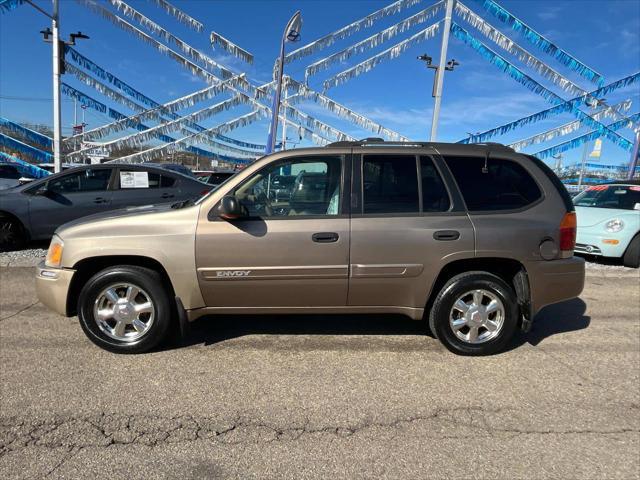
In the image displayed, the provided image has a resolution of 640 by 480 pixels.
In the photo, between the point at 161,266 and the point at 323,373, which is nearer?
the point at 323,373

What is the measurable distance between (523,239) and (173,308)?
10.2 ft

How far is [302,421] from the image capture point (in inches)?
108

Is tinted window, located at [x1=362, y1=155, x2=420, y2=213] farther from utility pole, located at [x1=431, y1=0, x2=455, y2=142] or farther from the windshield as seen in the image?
utility pole, located at [x1=431, y1=0, x2=455, y2=142]

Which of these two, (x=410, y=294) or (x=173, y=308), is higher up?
(x=410, y=294)

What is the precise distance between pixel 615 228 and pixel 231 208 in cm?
720

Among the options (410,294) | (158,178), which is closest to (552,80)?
(158,178)

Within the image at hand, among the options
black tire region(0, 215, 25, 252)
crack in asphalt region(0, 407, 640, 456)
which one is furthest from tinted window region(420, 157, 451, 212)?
black tire region(0, 215, 25, 252)

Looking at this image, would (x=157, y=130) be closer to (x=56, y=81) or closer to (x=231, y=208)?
(x=56, y=81)

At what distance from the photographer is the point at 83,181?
7.44 metres

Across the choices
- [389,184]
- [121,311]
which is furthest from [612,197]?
[121,311]

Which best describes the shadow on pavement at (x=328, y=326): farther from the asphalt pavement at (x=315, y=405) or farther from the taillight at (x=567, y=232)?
the taillight at (x=567, y=232)

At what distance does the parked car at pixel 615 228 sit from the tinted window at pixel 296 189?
6.10 meters

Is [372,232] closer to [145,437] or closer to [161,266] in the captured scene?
[161,266]

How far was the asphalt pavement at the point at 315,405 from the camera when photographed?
93.4 inches
